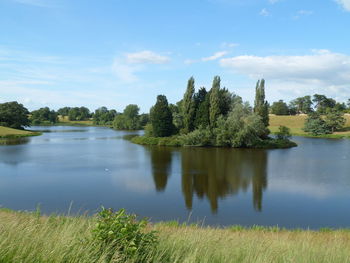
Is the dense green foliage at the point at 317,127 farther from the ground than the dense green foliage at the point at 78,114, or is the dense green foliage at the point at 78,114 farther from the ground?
the dense green foliage at the point at 78,114

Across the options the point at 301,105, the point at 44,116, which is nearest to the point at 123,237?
the point at 301,105

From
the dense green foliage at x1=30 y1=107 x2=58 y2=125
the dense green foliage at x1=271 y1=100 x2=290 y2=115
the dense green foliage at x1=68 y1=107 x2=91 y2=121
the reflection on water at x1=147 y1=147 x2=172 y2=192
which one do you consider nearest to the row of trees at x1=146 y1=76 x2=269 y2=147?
the reflection on water at x1=147 y1=147 x2=172 y2=192

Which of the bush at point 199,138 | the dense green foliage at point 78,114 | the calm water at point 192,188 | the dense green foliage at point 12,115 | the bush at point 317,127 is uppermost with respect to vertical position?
the dense green foliage at point 78,114

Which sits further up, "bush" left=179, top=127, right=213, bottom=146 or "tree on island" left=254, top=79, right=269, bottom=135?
"tree on island" left=254, top=79, right=269, bottom=135

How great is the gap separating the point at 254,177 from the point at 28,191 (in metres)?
16.1

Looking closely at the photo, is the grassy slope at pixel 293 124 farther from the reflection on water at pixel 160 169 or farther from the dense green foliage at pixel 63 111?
the dense green foliage at pixel 63 111

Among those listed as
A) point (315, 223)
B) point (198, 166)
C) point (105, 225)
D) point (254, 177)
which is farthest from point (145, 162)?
point (105, 225)

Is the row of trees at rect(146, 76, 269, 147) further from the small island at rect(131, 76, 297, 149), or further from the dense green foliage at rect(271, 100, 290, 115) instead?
the dense green foliage at rect(271, 100, 290, 115)

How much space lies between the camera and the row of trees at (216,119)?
141 feet

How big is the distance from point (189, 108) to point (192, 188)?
29.4 meters

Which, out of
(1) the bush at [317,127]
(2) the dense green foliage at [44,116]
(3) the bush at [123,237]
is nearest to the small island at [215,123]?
(1) the bush at [317,127]

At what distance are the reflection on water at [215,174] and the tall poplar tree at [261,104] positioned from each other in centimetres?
1603

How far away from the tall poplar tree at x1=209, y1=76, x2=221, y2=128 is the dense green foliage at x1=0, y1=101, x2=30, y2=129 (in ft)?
188

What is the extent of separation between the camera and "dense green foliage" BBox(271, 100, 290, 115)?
386ft
